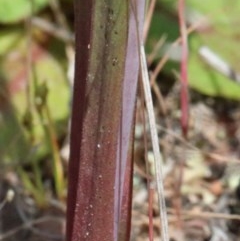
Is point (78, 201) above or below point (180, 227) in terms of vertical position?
above

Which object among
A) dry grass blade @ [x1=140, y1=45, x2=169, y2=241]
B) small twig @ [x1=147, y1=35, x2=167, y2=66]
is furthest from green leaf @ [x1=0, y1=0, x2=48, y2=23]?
dry grass blade @ [x1=140, y1=45, x2=169, y2=241]

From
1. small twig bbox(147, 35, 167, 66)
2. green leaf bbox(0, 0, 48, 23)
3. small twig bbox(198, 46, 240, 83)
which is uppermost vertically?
green leaf bbox(0, 0, 48, 23)

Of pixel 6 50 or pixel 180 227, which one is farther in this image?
pixel 6 50

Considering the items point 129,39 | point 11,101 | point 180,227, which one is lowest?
point 180,227

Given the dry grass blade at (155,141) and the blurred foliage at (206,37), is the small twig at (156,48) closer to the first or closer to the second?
the blurred foliage at (206,37)

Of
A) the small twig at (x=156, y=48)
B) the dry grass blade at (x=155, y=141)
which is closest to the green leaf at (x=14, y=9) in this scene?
the small twig at (x=156, y=48)

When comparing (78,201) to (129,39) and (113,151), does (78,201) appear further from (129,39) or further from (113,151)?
(129,39)

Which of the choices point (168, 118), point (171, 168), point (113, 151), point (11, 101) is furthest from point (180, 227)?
point (113, 151)

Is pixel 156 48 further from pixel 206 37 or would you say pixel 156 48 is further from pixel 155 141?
pixel 155 141

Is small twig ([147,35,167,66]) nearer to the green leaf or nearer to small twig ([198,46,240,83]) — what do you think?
small twig ([198,46,240,83])
